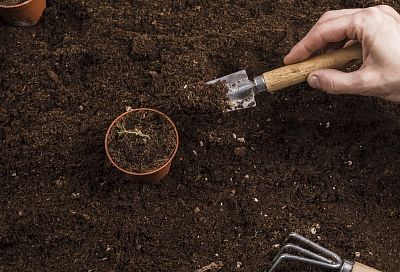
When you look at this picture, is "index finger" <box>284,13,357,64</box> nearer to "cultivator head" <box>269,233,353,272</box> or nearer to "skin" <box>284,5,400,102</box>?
"skin" <box>284,5,400,102</box>

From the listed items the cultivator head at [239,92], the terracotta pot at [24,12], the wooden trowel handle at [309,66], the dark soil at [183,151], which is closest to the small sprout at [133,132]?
the dark soil at [183,151]

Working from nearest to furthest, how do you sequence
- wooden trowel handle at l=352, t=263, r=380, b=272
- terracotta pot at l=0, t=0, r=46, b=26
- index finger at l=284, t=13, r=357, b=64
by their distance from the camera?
wooden trowel handle at l=352, t=263, r=380, b=272
index finger at l=284, t=13, r=357, b=64
terracotta pot at l=0, t=0, r=46, b=26

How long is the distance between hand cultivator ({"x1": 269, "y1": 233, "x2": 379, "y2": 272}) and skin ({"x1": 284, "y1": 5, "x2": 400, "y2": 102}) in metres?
0.42

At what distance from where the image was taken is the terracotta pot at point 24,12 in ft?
6.24

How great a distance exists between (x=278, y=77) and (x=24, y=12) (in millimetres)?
901

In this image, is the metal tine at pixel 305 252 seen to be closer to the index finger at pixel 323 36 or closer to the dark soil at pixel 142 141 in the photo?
the dark soil at pixel 142 141

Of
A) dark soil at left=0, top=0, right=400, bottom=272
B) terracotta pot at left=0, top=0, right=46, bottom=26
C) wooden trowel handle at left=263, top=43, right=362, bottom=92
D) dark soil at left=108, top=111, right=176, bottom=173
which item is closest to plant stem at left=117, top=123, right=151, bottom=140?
dark soil at left=108, top=111, right=176, bottom=173

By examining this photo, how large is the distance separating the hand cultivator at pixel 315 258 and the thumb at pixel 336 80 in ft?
1.34

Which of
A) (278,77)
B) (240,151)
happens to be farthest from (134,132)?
(278,77)

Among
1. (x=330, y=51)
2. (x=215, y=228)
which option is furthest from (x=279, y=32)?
(x=215, y=228)

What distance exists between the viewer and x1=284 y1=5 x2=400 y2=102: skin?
59.0 inches

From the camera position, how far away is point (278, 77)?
162cm

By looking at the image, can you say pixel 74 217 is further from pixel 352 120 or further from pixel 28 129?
pixel 352 120

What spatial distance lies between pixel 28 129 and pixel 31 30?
0.42 m
